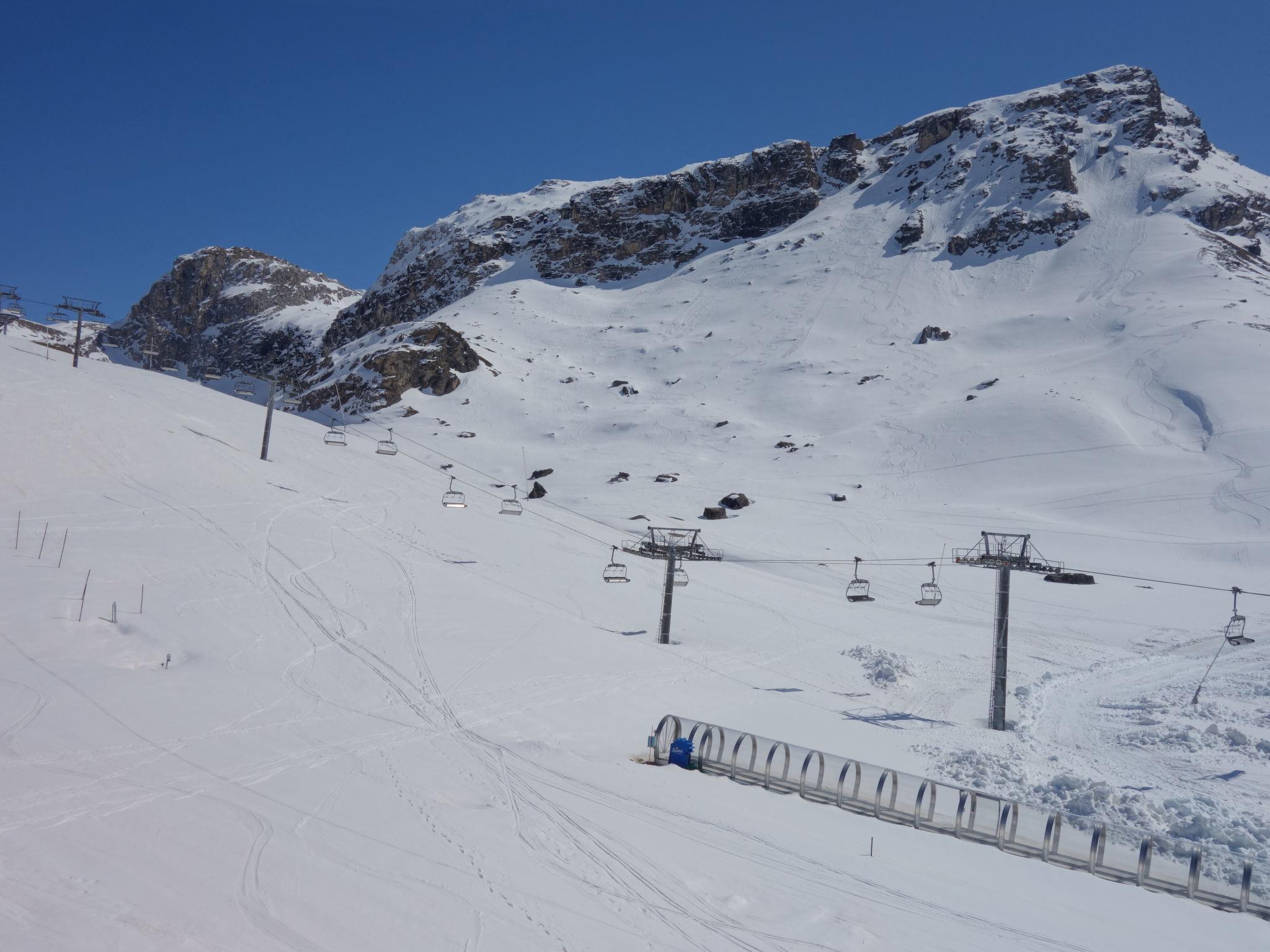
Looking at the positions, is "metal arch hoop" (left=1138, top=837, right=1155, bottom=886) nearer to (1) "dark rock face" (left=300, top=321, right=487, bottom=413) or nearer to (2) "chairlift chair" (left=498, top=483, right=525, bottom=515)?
(2) "chairlift chair" (left=498, top=483, right=525, bottom=515)

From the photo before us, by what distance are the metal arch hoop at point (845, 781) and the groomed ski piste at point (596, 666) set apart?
42.0 inches

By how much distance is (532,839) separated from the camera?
1249 centimetres

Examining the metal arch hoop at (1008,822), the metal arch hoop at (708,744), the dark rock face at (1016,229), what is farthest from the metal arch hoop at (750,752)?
the dark rock face at (1016,229)

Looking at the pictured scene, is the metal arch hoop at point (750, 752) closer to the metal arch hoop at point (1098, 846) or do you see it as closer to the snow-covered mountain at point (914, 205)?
the metal arch hoop at point (1098, 846)

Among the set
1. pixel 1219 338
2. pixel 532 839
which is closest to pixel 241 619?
pixel 532 839

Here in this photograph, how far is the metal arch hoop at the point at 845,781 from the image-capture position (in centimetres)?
1585

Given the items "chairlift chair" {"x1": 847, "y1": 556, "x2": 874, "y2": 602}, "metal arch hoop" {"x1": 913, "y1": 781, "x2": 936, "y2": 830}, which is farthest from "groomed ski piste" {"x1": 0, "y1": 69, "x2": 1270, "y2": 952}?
"chairlift chair" {"x1": 847, "y1": 556, "x2": 874, "y2": 602}

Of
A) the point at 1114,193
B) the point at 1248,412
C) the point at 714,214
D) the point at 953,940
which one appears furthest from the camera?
the point at 714,214

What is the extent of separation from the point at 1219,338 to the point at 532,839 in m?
91.6

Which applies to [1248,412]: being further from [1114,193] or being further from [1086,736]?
[1114,193]

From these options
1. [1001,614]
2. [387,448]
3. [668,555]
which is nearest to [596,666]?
[668,555]

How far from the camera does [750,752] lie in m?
17.7

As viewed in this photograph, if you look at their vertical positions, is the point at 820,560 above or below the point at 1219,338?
below

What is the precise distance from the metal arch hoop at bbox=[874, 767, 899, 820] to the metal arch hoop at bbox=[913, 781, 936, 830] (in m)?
0.39
